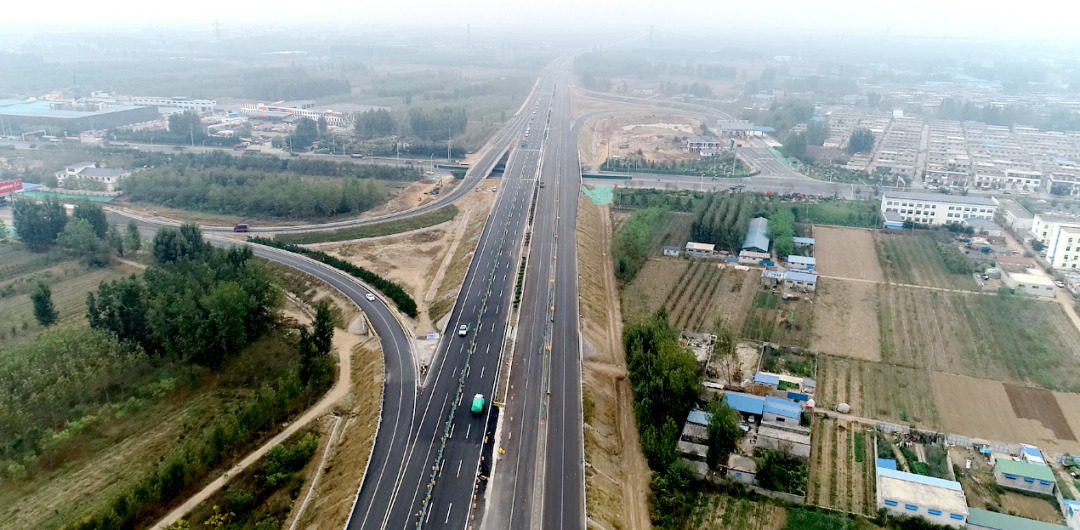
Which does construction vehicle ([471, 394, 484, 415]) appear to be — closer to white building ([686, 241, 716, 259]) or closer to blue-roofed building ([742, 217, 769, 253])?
white building ([686, 241, 716, 259])

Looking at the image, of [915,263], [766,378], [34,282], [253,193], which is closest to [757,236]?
[915,263]

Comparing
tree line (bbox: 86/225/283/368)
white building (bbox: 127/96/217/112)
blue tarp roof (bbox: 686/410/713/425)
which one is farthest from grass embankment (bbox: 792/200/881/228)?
white building (bbox: 127/96/217/112)

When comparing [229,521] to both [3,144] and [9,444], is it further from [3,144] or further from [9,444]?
[3,144]

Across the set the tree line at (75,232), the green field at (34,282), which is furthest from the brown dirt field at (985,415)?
the tree line at (75,232)

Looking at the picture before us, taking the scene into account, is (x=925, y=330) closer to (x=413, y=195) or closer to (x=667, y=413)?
(x=667, y=413)

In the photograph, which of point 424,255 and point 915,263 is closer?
point 915,263
